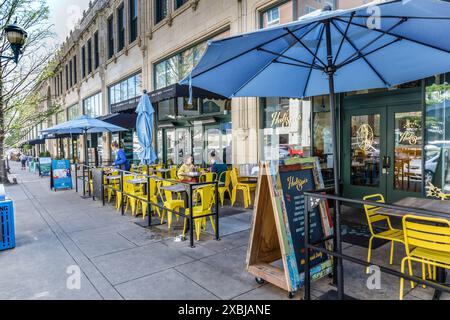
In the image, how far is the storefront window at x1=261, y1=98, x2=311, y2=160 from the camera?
8.55 meters

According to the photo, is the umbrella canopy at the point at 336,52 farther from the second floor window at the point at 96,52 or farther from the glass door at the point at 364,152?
the second floor window at the point at 96,52

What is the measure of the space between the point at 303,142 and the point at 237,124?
7.38 feet

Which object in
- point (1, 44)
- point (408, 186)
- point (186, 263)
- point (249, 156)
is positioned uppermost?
point (1, 44)

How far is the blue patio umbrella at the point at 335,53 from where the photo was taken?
2.94 m

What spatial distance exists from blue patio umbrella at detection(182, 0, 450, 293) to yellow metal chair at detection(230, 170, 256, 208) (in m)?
3.69

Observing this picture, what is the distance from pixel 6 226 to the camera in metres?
5.45

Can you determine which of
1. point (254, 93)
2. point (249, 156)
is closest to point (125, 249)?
point (254, 93)

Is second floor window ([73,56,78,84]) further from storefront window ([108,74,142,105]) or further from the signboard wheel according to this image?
the signboard wheel

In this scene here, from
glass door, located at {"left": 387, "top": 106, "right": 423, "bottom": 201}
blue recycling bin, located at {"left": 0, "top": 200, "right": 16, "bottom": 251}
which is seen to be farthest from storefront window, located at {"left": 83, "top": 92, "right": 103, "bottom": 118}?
glass door, located at {"left": 387, "top": 106, "right": 423, "bottom": 201}

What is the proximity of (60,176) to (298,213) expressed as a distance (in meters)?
12.2

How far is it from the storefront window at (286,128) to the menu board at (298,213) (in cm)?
470

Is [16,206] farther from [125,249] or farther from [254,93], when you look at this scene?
[254,93]

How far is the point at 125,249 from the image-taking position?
5.33 meters

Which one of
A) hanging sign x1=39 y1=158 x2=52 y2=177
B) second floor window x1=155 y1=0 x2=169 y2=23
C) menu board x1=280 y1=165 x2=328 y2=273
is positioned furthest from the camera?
hanging sign x1=39 y1=158 x2=52 y2=177
